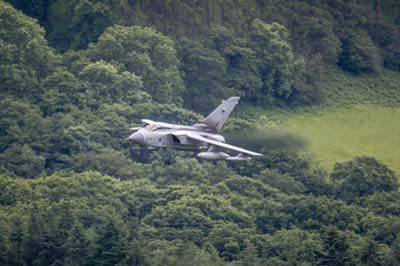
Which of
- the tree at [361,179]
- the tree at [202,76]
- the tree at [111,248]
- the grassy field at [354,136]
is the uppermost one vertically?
the grassy field at [354,136]

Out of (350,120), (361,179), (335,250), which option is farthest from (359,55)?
(350,120)

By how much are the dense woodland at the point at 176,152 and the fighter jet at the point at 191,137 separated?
18.9 meters

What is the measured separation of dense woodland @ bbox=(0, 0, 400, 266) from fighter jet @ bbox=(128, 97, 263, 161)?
62.1ft

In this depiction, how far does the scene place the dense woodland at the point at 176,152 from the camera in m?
155

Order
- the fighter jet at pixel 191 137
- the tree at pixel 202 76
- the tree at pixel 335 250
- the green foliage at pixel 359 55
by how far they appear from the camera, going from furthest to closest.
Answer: the green foliage at pixel 359 55
the tree at pixel 202 76
the tree at pixel 335 250
the fighter jet at pixel 191 137

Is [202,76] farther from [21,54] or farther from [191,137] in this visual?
[191,137]

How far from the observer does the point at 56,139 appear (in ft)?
553

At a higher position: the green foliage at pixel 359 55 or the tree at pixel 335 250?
the green foliage at pixel 359 55

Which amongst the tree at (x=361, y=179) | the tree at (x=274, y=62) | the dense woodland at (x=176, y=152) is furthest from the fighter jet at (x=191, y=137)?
the tree at (x=274, y=62)

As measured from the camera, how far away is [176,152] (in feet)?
547

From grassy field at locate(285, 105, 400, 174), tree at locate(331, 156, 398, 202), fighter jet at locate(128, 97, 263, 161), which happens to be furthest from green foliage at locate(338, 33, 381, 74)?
fighter jet at locate(128, 97, 263, 161)

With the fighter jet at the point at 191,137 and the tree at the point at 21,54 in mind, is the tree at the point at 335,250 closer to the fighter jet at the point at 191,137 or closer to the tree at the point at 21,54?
the fighter jet at the point at 191,137

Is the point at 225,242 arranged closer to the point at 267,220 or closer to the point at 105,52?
the point at 267,220

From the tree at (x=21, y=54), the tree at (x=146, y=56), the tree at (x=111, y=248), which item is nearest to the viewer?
the tree at (x=111, y=248)
